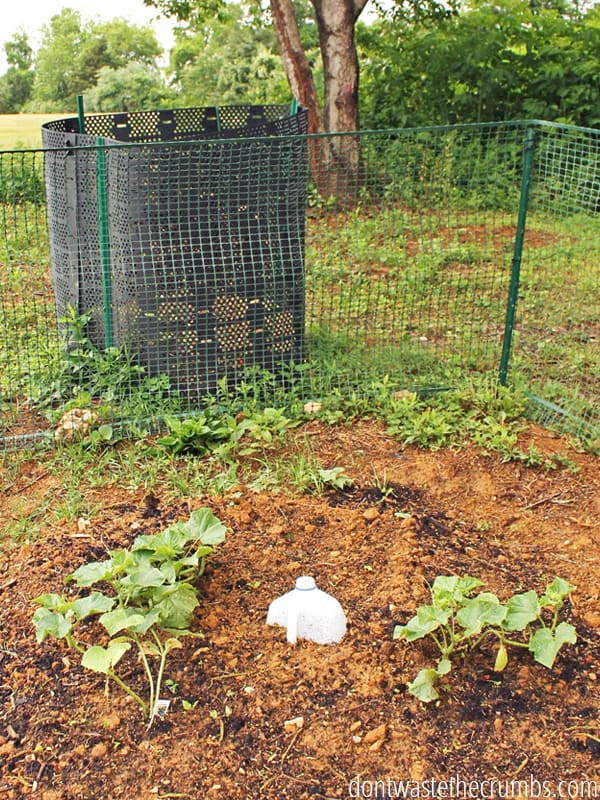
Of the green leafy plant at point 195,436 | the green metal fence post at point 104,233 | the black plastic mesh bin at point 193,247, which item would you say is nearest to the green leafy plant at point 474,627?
the green leafy plant at point 195,436

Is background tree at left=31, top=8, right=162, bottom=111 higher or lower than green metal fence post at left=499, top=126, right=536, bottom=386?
higher

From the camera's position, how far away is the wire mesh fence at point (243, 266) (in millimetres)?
4469

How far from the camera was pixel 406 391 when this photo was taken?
4.79 meters

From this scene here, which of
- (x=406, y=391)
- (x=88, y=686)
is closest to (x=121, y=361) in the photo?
(x=406, y=391)

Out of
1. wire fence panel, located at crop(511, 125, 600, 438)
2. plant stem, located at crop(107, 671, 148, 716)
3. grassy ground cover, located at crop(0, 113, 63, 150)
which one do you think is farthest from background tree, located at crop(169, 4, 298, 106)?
plant stem, located at crop(107, 671, 148, 716)

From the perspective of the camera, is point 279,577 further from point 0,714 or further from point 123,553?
point 0,714

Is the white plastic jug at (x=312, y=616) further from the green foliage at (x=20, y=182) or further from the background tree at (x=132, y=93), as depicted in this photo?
the background tree at (x=132, y=93)

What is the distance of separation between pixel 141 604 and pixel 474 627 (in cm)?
111

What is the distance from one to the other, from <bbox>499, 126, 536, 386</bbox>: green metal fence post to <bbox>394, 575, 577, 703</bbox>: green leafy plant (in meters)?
2.18

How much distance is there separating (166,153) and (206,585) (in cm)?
232

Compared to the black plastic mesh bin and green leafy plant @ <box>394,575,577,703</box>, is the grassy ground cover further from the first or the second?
green leafy plant @ <box>394,575,577,703</box>

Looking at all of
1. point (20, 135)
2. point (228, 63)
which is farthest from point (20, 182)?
point (228, 63)

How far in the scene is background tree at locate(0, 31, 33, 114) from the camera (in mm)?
36812

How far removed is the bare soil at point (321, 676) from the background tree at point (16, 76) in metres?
36.2
